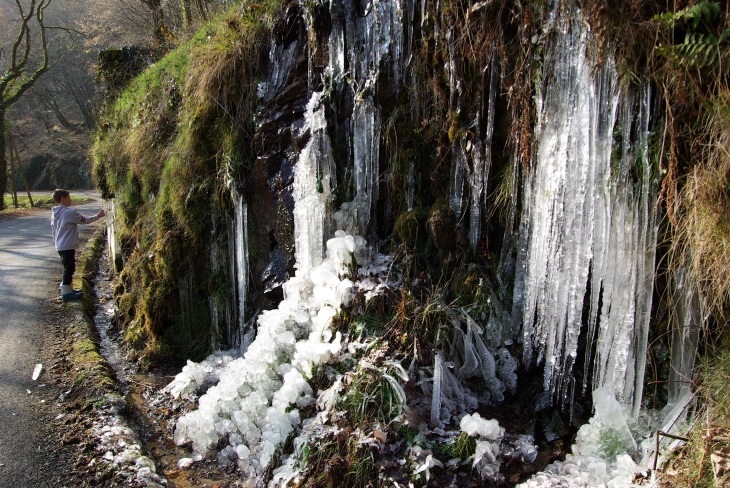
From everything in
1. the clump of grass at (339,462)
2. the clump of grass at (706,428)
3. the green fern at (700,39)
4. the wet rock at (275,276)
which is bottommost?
the clump of grass at (339,462)

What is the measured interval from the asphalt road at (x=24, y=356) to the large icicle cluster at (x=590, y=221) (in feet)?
12.4

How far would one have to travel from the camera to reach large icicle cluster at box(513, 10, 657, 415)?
3.08 metres

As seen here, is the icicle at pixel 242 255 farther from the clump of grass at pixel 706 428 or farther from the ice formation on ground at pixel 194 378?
the clump of grass at pixel 706 428

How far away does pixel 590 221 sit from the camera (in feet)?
10.8

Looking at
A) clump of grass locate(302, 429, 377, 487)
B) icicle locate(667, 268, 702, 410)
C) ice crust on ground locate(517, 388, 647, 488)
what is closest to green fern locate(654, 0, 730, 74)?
icicle locate(667, 268, 702, 410)

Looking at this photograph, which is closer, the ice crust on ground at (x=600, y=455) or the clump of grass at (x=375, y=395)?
the ice crust on ground at (x=600, y=455)

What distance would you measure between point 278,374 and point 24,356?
3.00 m

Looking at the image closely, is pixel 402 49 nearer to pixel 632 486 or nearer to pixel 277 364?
pixel 277 364

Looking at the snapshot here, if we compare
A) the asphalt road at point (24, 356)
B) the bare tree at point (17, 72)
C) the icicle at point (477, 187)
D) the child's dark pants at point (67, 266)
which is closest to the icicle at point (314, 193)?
the icicle at point (477, 187)

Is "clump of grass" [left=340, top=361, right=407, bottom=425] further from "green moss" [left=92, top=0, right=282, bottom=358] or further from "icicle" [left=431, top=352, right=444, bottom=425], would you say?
"green moss" [left=92, top=0, right=282, bottom=358]

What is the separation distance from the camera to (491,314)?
401cm

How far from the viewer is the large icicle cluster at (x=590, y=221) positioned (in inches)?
121

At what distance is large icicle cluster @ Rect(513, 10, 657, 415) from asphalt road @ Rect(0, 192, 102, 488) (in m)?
3.79

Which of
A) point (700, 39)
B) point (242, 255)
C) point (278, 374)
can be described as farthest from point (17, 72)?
point (700, 39)
